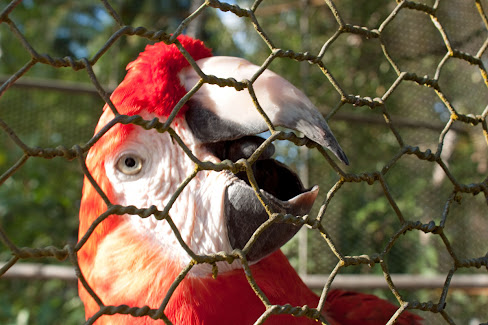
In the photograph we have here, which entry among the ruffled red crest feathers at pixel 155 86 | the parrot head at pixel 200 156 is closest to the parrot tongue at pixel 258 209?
the parrot head at pixel 200 156

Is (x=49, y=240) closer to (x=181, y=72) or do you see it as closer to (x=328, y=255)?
(x=328, y=255)

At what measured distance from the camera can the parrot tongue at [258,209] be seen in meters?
A: 0.80

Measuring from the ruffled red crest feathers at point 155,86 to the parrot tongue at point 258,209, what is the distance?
128 millimetres

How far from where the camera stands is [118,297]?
871 millimetres

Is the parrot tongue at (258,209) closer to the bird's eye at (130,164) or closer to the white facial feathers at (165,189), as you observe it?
the white facial feathers at (165,189)

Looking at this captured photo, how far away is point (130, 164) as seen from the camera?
920mm

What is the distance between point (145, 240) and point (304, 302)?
13.1 inches

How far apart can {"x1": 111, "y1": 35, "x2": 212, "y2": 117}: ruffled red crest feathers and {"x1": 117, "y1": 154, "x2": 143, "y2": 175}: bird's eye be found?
82 mm

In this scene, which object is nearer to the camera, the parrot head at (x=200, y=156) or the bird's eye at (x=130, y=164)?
the parrot head at (x=200, y=156)

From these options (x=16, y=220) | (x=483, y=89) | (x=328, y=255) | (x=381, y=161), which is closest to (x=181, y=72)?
(x=328, y=255)

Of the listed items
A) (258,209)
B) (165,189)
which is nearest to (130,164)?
(165,189)

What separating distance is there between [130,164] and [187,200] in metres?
0.13

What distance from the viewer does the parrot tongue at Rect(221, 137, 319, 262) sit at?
0.80m

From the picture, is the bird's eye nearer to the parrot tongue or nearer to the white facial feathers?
the white facial feathers
